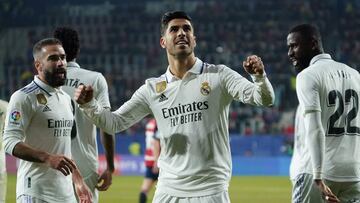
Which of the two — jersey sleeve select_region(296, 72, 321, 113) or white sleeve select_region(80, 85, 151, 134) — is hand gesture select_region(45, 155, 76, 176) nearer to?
white sleeve select_region(80, 85, 151, 134)

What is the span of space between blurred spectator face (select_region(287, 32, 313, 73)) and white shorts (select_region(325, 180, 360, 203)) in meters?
0.97

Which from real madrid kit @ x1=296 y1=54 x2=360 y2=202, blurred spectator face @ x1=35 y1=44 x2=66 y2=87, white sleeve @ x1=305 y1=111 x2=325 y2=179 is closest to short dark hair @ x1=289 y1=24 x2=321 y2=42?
real madrid kit @ x1=296 y1=54 x2=360 y2=202

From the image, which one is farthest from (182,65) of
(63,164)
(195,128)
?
(63,164)

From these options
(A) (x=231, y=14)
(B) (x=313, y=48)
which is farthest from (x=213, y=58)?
(B) (x=313, y=48)

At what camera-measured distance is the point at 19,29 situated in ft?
109

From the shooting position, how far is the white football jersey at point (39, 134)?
604cm

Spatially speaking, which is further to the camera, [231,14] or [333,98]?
[231,14]

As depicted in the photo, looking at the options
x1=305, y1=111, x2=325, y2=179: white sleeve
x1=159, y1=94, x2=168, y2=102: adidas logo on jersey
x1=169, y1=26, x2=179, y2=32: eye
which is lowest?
x1=305, y1=111, x2=325, y2=179: white sleeve

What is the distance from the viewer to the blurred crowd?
30.8 m

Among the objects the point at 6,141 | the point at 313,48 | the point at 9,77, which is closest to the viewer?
the point at 6,141

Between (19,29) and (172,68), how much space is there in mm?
28294

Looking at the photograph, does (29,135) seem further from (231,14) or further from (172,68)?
(231,14)

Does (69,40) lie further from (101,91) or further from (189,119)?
(189,119)

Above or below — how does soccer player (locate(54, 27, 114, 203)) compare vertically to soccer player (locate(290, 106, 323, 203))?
above
